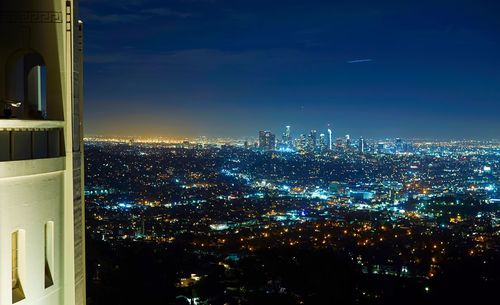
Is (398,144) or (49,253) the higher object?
(49,253)

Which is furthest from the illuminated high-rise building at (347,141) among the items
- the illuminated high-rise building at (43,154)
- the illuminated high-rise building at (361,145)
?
the illuminated high-rise building at (43,154)

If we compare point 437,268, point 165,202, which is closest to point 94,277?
point 437,268

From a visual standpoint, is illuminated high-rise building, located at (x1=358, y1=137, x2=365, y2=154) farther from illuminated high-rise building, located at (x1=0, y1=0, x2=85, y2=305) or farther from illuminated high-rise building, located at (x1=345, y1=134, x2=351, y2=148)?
illuminated high-rise building, located at (x1=0, y1=0, x2=85, y2=305)

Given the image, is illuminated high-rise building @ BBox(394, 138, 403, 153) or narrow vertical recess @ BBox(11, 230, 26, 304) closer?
narrow vertical recess @ BBox(11, 230, 26, 304)

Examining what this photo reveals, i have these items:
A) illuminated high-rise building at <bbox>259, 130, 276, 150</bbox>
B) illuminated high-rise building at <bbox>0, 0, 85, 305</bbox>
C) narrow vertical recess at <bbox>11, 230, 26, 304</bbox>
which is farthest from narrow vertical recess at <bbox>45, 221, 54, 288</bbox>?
illuminated high-rise building at <bbox>259, 130, 276, 150</bbox>

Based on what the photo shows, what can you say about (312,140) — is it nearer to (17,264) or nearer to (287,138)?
(287,138)

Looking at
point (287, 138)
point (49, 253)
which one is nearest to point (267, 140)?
point (287, 138)

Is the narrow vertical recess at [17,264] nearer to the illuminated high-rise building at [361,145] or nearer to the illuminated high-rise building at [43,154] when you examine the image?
the illuminated high-rise building at [43,154]
